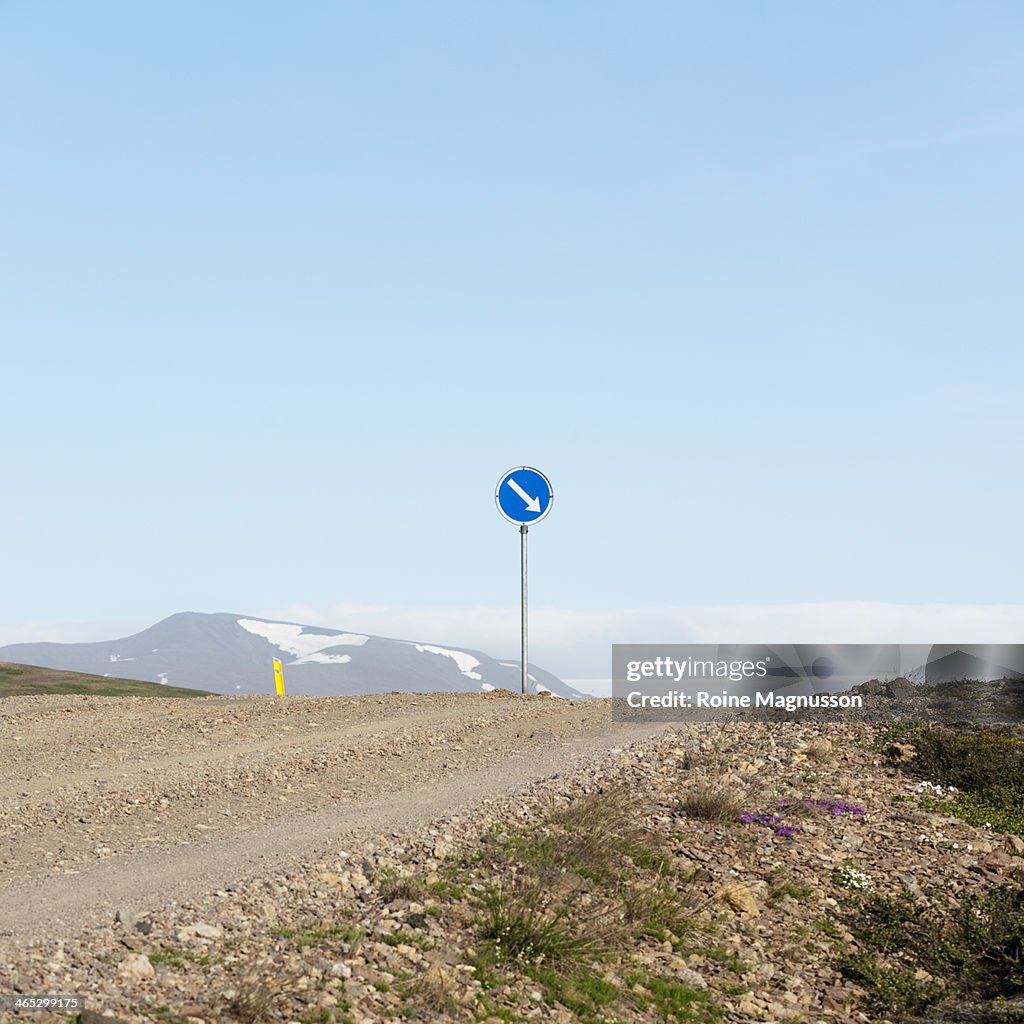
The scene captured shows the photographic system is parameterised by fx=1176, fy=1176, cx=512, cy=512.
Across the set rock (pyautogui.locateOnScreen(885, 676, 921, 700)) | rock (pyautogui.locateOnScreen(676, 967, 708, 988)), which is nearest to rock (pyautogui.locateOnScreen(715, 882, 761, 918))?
rock (pyautogui.locateOnScreen(676, 967, 708, 988))

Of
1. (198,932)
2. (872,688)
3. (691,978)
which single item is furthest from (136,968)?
(872,688)

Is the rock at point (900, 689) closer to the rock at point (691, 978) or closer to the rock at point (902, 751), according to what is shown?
the rock at point (902, 751)

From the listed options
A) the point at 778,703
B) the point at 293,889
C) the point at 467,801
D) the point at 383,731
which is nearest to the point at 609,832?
the point at 467,801

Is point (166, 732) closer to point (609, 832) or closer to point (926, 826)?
point (609, 832)

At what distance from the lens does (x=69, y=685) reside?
33969 mm

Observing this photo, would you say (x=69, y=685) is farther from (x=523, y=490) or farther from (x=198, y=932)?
(x=198, y=932)

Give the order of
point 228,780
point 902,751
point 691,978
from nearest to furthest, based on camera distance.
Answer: point 691,978, point 228,780, point 902,751

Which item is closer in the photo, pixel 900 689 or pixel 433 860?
pixel 433 860

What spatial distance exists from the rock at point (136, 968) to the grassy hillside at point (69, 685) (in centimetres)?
2310

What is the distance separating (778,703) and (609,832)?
1000 cm

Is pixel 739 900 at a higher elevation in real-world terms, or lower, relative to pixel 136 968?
lower

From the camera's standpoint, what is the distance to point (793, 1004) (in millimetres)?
11586

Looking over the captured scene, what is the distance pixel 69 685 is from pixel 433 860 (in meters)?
24.9

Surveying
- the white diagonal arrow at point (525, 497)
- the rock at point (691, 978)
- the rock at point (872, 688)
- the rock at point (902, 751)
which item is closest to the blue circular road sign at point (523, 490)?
the white diagonal arrow at point (525, 497)
